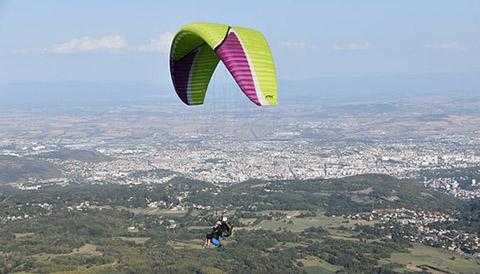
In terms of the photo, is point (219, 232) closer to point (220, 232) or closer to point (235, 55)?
point (220, 232)

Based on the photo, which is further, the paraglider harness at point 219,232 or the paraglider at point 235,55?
the paraglider harness at point 219,232

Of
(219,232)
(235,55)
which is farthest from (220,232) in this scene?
(235,55)

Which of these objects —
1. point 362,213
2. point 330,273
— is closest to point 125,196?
point 362,213

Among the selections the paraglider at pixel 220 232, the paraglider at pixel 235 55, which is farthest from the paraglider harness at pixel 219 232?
the paraglider at pixel 235 55

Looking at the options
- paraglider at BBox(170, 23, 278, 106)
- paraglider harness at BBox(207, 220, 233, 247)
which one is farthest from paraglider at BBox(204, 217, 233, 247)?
paraglider at BBox(170, 23, 278, 106)

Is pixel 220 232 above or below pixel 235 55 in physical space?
below

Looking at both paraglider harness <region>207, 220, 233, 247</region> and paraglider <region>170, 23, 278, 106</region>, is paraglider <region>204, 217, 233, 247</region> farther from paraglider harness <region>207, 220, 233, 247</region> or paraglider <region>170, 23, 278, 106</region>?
paraglider <region>170, 23, 278, 106</region>

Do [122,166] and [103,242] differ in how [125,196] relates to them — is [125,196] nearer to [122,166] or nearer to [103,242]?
[103,242]

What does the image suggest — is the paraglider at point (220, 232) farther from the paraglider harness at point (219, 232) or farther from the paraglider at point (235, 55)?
the paraglider at point (235, 55)
